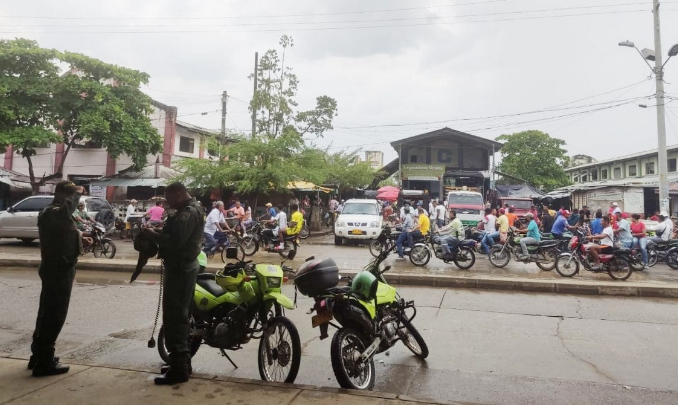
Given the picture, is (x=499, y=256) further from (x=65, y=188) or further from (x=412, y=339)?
(x=65, y=188)

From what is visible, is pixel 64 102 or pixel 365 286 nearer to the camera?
pixel 365 286

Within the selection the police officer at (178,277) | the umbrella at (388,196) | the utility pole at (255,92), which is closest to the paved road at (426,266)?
the police officer at (178,277)

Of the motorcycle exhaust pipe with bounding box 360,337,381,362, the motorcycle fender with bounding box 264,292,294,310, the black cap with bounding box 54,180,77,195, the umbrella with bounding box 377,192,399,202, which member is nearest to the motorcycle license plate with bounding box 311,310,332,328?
the motorcycle fender with bounding box 264,292,294,310

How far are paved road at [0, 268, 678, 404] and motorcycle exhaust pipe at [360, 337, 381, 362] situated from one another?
15.1 inches

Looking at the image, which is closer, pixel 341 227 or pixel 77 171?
pixel 341 227

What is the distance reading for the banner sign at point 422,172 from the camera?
33.3 meters

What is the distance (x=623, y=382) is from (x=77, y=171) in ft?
96.6

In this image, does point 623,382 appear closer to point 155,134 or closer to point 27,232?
point 27,232

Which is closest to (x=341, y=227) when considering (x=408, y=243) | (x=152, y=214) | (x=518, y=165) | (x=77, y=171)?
(x=408, y=243)

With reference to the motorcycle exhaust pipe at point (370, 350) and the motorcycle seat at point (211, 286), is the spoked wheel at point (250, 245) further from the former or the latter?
the motorcycle exhaust pipe at point (370, 350)

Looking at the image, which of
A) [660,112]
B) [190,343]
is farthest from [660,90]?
[190,343]

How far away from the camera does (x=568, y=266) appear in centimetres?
1039

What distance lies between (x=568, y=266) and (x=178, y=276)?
9532 mm

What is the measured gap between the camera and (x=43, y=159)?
27.0m
